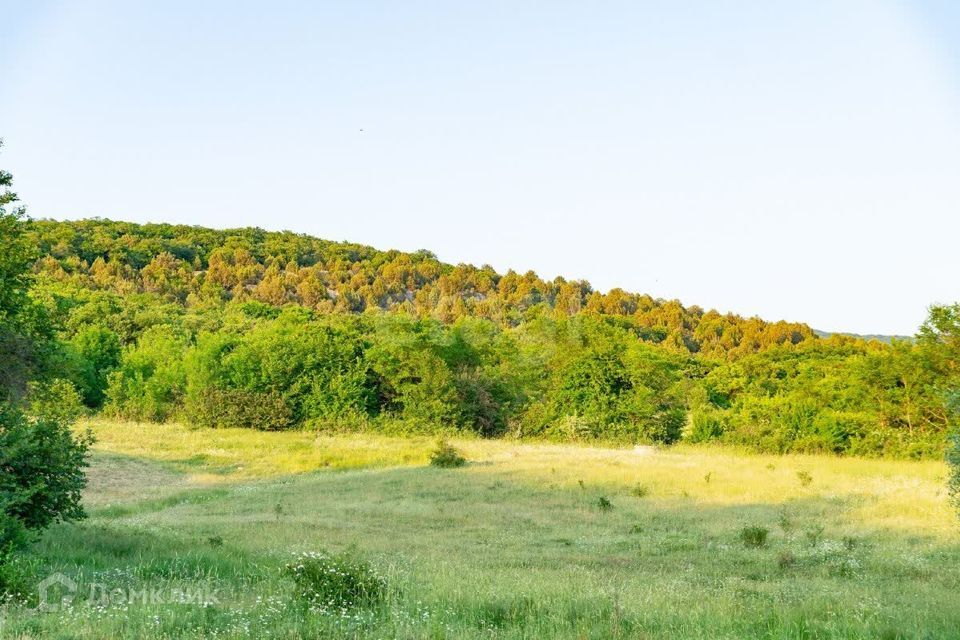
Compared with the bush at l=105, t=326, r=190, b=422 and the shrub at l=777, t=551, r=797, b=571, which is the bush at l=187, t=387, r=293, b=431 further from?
the shrub at l=777, t=551, r=797, b=571

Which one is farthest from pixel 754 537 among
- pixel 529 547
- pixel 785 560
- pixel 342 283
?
pixel 342 283

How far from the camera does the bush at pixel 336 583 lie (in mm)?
7977

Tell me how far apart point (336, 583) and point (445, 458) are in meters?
23.8

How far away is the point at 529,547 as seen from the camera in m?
15.6

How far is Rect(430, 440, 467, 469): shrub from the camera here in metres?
31.9

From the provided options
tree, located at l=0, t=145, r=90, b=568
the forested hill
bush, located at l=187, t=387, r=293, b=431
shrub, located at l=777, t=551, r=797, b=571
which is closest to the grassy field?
shrub, located at l=777, t=551, r=797, b=571

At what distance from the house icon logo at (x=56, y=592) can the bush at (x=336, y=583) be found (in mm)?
2260

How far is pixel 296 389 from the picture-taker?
53.6m

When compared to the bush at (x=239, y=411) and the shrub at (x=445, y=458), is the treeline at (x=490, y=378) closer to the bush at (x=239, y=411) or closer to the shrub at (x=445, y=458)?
the bush at (x=239, y=411)

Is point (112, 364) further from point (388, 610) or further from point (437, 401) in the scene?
point (388, 610)

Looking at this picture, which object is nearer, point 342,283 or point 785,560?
point 785,560

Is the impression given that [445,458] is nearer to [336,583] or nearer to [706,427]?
[706,427]

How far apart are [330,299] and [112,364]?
38726mm

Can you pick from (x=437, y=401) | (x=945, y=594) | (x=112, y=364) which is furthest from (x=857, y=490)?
(x=112, y=364)
